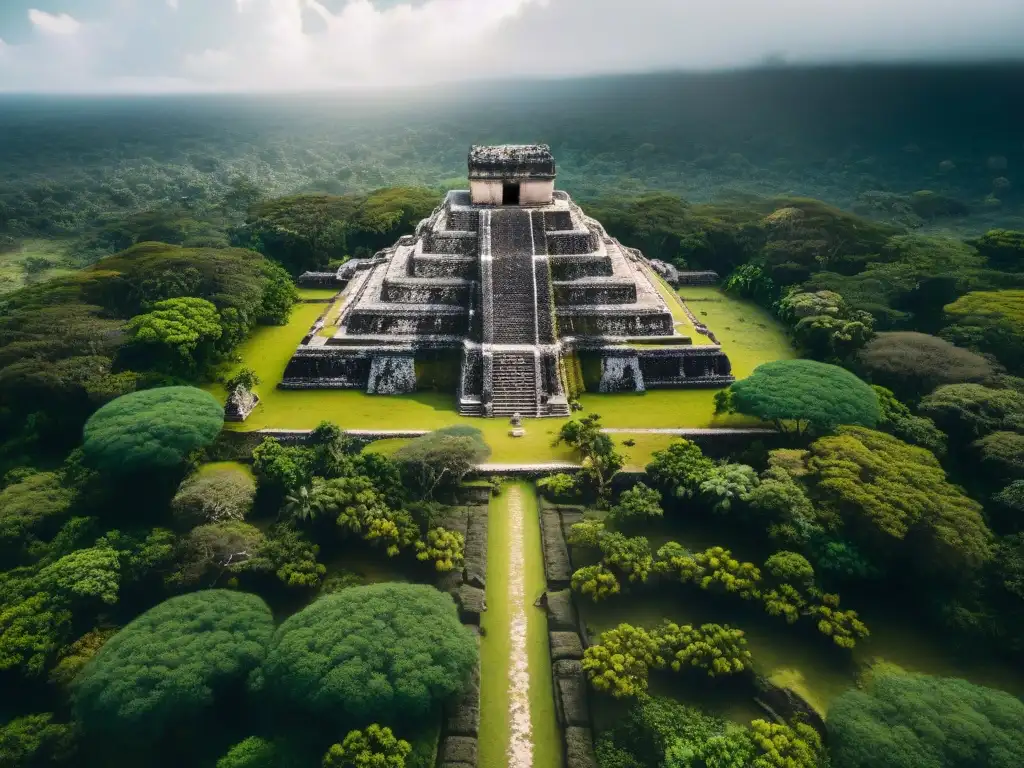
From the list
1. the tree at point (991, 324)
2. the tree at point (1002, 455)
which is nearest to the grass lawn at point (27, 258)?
the tree at point (1002, 455)

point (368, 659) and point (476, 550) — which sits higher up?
point (476, 550)

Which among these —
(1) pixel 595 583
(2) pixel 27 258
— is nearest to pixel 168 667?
(1) pixel 595 583

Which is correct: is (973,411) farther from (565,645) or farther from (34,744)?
(34,744)

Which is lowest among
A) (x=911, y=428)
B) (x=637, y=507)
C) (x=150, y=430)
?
(x=637, y=507)

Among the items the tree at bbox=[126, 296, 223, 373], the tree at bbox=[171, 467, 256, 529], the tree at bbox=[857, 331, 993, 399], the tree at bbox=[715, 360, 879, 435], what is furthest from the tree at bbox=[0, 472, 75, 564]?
the tree at bbox=[857, 331, 993, 399]

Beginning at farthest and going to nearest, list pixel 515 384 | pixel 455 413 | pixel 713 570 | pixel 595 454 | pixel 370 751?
pixel 515 384 → pixel 455 413 → pixel 595 454 → pixel 713 570 → pixel 370 751

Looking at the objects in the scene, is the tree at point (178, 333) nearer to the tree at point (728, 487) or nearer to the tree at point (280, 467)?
the tree at point (280, 467)

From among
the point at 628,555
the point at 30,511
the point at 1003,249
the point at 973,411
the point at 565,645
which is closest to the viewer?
the point at 565,645

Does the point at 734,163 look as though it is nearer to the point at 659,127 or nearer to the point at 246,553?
the point at 659,127
